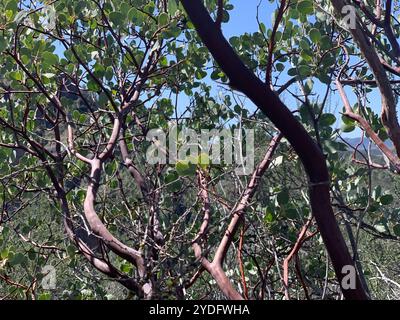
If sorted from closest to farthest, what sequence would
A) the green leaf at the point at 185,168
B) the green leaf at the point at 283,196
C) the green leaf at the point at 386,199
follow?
1. the green leaf at the point at 185,168
2. the green leaf at the point at 283,196
3. the green leaf at the point at 386,199

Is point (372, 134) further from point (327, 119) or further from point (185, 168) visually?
point (185, 168)

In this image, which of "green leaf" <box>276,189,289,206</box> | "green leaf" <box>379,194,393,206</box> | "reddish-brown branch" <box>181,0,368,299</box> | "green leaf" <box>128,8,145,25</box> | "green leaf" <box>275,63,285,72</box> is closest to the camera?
"reddish-brown branch" <box>181,0,368,299</box>

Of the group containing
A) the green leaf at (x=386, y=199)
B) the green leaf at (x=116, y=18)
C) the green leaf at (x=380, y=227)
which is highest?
the green leaf at (x=116, y=18)

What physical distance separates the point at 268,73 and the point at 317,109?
230mm

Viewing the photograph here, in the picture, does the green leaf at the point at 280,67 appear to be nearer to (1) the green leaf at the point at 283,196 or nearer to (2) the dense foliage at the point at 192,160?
(2) the dense foliage at the point at 192,160

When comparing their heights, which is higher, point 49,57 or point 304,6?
point 49,57

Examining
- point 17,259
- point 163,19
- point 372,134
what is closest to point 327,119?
point 372,134

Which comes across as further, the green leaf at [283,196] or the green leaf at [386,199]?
the green leaf at [386,199]

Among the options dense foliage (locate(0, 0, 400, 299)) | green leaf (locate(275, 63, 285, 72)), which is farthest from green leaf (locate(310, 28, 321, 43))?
green leaf (locate(275, 63, 285, 72))

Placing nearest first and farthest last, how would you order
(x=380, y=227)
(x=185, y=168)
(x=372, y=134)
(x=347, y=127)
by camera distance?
(x=185, y=168) → (x=372, y=134) → (x=347, y=127) → (x=380, y=227)

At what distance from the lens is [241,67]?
92 cm

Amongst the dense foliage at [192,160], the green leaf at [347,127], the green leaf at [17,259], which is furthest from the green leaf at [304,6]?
the green leaf at [17,259]

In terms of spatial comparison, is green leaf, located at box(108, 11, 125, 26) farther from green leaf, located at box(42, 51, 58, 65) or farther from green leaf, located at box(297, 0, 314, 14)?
green leaf, located at box(297, 0, 314, 14)
